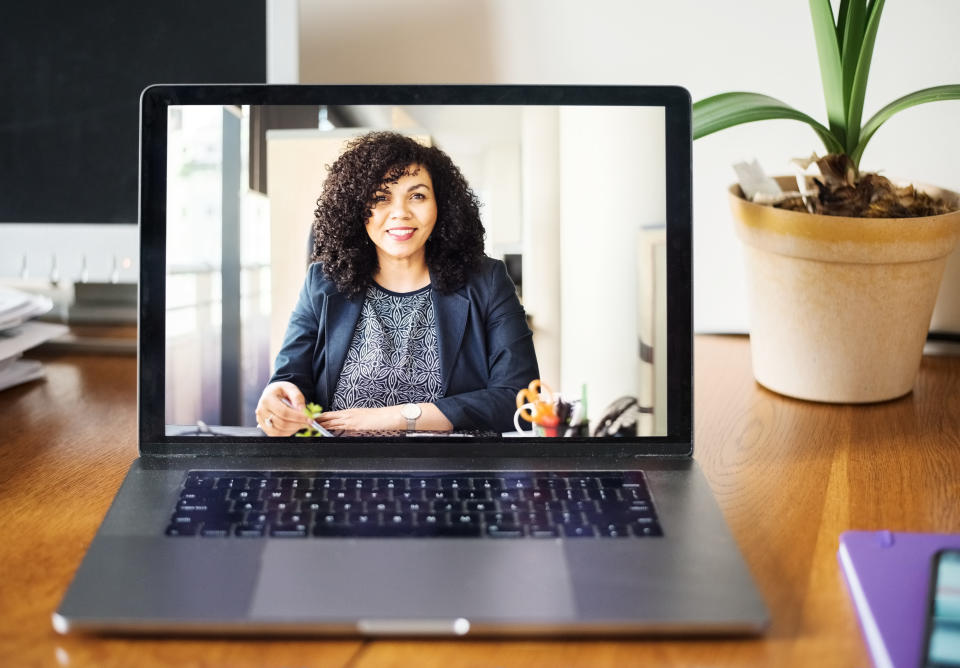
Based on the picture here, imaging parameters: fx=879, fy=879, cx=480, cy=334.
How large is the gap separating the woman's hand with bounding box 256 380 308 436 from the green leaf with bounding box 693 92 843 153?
0.43 meters

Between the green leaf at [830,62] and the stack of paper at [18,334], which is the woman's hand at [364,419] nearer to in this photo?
the stack of paper at [18,334]

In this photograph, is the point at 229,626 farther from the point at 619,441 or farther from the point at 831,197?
the point at 831,197

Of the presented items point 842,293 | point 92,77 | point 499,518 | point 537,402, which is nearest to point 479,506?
point 499,518

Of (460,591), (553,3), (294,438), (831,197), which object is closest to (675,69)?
(553,3)

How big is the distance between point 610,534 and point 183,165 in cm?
43

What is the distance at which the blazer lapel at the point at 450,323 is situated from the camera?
0.69m

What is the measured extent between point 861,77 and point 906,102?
0.05 meters

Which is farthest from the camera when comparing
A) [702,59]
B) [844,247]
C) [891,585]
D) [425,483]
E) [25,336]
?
[702,59]

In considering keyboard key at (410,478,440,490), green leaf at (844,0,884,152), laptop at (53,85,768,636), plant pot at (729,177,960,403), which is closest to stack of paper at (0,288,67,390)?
laptop at (53,85,768,636)

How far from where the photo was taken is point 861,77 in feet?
2.62

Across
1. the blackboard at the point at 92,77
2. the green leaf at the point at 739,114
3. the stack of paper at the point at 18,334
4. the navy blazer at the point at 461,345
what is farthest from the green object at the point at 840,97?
the stack of paper at the point at 18,334

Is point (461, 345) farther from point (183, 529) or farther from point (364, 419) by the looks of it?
point (183, 529)

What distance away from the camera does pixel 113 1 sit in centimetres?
92

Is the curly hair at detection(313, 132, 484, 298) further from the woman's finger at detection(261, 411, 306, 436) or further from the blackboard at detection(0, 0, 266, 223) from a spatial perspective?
the blackboard at detection(0, 0, 266, 223)
